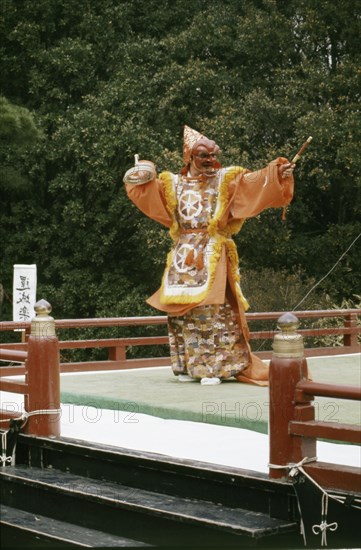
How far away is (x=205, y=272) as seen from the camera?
→ 6285mm

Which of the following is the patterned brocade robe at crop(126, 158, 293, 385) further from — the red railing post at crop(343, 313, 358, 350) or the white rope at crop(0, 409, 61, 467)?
the red railing post at crop(343, 313, 358, 350)

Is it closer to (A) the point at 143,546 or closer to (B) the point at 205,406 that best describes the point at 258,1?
(B) the point at 205,406

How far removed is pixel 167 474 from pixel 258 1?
14.6 m

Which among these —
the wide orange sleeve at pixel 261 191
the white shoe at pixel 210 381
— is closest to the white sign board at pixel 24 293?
the white shoe at pixel 210 381

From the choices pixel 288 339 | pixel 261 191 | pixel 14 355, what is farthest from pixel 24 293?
pixel 288 339

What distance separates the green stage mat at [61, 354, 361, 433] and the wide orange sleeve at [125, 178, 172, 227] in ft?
3.75

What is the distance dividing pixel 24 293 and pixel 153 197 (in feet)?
15.4

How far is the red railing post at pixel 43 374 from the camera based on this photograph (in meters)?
4.90

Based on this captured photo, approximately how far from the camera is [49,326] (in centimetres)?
493

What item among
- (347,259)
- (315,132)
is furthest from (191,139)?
(347,259)

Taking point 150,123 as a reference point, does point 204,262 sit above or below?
below

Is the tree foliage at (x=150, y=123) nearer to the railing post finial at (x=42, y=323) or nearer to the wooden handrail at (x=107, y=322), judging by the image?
the wooden handrail at (x=107, y=322)

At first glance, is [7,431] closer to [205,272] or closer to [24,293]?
[205,272]

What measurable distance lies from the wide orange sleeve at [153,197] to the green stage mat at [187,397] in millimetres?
1144
